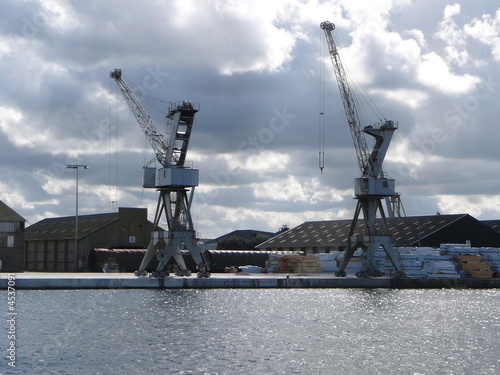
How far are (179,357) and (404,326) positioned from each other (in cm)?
1832

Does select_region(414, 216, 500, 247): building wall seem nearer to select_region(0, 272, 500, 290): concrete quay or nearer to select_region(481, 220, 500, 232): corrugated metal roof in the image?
select_region(0, 272, 500, 290): concrete quay

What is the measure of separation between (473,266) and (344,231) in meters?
32.7

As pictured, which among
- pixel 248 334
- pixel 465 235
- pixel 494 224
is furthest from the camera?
pixel 494 224

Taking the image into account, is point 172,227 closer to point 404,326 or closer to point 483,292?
point 483,292

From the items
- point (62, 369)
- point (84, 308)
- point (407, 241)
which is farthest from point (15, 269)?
point (62, 369)

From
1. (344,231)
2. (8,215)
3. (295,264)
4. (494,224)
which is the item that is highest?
(494,224)

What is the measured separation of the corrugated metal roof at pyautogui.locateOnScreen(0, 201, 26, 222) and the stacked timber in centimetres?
3177

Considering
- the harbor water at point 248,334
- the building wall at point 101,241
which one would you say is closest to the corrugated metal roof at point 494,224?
the building wall at point 101,241

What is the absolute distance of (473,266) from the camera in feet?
317

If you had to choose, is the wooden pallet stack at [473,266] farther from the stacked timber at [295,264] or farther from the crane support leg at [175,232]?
the crane support leg at [175,232]

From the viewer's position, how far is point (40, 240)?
4532 inches

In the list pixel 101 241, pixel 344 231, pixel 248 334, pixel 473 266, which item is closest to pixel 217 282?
pixel 101 241

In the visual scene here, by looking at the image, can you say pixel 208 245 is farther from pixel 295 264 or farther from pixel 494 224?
pixel 494 224

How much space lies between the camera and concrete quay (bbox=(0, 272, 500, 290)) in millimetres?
78125
